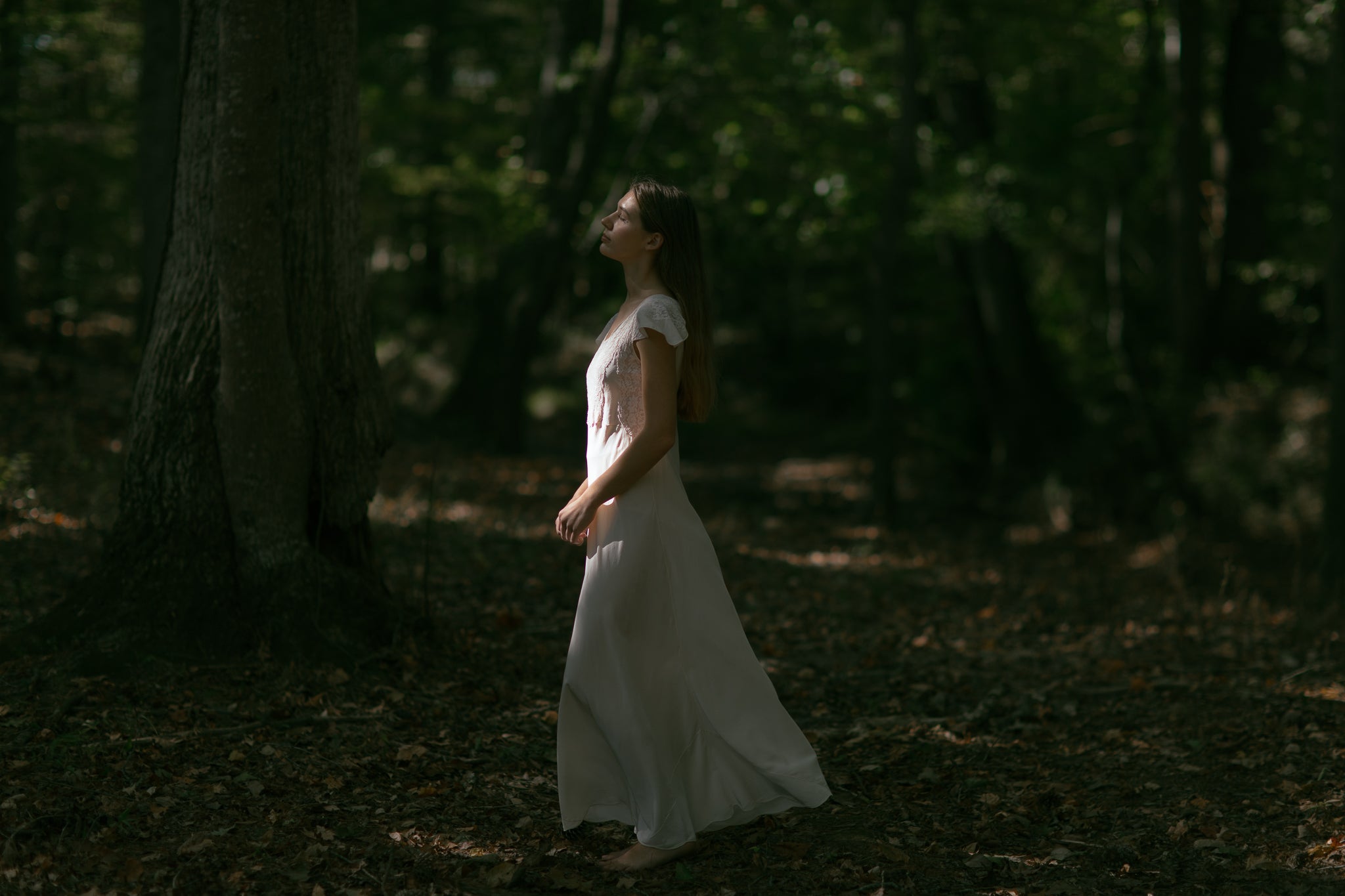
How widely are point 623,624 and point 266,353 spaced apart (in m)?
2.38

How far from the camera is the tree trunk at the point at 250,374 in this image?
4.98 meters

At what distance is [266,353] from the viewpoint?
199 inches

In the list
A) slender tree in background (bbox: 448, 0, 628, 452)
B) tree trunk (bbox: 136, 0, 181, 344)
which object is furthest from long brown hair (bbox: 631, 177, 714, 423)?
slender tree in background (bbox: 448, 0, 628, 452)

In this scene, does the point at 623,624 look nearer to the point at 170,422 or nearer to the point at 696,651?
the point at 696,651

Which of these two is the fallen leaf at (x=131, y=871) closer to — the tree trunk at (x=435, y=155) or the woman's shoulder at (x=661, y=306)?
the woman's shoulder at (x=661, y=306)

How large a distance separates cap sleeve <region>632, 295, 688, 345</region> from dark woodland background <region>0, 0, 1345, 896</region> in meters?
1.83

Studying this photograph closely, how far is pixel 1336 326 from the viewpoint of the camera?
31.2ft

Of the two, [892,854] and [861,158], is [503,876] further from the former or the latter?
[861,158]

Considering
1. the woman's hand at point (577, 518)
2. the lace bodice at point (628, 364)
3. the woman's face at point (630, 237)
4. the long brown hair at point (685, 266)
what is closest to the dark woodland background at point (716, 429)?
the woman's hand at point (577, 518)

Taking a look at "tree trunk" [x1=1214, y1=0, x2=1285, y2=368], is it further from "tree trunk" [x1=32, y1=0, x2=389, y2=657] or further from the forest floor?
"tree trunk" [x1=32, y1=0, x2=389, y2=657]

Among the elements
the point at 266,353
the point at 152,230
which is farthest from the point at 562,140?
the point at 266,353

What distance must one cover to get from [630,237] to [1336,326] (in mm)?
8226

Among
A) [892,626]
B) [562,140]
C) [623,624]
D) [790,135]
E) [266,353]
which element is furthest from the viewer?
[562,140]

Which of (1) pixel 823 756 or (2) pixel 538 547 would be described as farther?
(2) pixel 538 547
